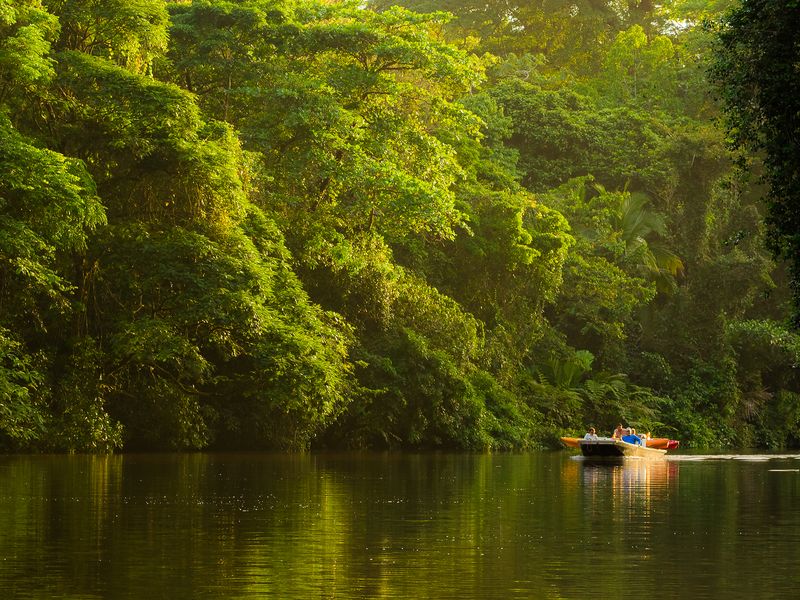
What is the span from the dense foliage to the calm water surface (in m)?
5.14

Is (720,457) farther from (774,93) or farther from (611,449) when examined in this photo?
(774,93)

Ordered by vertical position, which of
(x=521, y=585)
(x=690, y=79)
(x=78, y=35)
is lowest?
(x=521, y=585)

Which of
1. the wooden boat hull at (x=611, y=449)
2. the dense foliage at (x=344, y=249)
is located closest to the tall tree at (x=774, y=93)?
the dense foliage at (x=344, y=249)

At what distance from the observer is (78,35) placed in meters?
33.3

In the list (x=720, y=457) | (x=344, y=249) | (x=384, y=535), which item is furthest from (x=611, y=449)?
(x=384, y=535)

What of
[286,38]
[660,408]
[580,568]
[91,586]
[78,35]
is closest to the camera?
[91,586]

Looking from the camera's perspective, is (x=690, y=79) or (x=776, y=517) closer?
(x=776, y=517)

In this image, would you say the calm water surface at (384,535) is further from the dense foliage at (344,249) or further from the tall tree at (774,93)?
the dense foliage at (344,249)

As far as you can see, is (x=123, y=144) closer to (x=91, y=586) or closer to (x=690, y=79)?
(x=91, y=586)

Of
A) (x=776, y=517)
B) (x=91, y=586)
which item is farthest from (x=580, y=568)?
(x=776, y=517)

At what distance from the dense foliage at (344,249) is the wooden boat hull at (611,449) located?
13.7ft

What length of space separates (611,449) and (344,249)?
314 inches

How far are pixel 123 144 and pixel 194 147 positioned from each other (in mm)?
1428

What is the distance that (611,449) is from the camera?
3566cm
